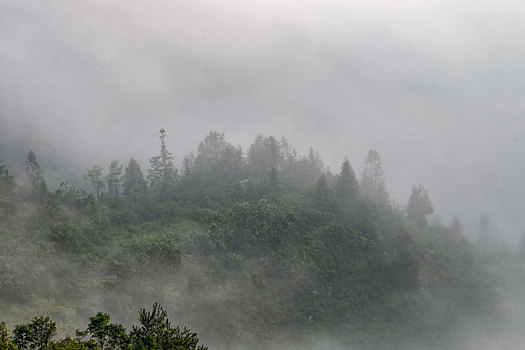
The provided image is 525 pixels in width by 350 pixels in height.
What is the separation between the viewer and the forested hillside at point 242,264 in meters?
46.3

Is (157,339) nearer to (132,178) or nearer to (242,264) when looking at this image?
(242,264)

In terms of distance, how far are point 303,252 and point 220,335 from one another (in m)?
20.7

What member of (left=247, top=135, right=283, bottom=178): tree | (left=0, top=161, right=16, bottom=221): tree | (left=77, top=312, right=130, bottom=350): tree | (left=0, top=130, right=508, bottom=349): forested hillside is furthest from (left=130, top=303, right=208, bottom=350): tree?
(left=247, top=135, right=283, bottom=178): tree

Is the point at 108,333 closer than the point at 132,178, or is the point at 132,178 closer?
the point at 108,333

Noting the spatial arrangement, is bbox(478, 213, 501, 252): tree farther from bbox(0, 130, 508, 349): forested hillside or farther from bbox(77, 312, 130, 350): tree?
bbox(77, 312, 130, 350): tree

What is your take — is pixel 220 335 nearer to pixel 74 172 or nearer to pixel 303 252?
pixel 303 252

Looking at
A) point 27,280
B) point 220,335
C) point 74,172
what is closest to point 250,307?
point 220,335

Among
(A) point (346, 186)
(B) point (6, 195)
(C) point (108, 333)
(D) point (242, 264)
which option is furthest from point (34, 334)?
(A) point (346, 186)

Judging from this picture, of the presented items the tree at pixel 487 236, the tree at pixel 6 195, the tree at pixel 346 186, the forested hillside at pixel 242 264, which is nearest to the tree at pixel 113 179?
the forested hillside at pixel 242 264

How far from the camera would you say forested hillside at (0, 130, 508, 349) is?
152ft

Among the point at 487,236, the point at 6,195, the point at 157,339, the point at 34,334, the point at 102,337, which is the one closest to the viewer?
the point at 34,334

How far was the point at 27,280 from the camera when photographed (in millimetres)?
41344

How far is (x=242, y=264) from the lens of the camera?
59.6m

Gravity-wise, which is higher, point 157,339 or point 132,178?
point 132,178
